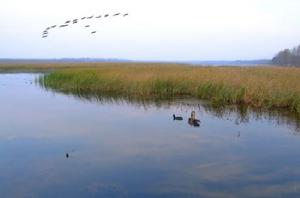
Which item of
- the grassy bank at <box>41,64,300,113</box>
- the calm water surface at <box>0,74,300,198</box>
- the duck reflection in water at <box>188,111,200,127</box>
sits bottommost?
the calm water surface at <box>0,74,300,198</box>

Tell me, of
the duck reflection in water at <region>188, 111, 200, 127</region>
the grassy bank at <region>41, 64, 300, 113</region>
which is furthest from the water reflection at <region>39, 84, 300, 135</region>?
the grassy bank at <region>41, 64, 300, 113</region>

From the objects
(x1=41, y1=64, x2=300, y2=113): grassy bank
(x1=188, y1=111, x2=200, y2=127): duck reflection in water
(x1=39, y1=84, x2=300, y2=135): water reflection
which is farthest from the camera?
(x1=41, y1=64, x2=300, y2=113): grassy bank

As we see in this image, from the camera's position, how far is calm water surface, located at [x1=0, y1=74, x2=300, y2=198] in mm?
6539

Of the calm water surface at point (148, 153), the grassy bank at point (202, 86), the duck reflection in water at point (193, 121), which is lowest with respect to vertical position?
the calm water surface at point (148, 153)

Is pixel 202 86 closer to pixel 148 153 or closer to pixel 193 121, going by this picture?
pixel 193 121

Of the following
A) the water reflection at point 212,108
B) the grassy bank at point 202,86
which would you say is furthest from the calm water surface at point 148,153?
the grassy bank at point 202,86

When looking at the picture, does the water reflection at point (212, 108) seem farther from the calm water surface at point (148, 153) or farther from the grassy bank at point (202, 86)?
the grassy bank at point (202, 86)

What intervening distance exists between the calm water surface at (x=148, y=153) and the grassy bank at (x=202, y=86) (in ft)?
3.39

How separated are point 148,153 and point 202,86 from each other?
27.9 ft

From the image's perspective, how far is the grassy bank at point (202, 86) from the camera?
13.7 meters

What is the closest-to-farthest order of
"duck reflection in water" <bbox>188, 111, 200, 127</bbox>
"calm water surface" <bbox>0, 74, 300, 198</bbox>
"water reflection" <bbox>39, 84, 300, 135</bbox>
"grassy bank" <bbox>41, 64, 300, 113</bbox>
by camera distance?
1. "calm water surface" <bbox>0, 74, 300, 198</bbox>
2. "duck reflection in water" <bbox>188, 111, 200, 127</bbox>
3. "water reflection" <bbox>39, 84, 300, 135</bbox>
4. "grassy bank" <bbox>41, 64, 300, 113</bbox>

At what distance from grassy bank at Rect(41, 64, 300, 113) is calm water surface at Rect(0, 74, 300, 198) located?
1.03 metres

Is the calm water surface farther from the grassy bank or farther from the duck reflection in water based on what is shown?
the grassy bank

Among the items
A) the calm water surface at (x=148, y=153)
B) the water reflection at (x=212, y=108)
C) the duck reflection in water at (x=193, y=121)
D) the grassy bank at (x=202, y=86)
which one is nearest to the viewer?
the calm water surface at (x=148, y=153)
